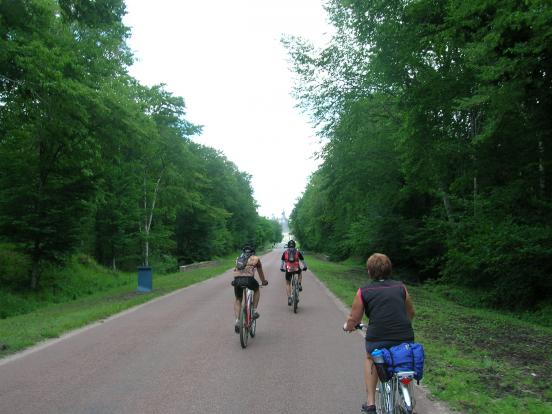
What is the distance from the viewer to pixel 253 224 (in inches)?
3403

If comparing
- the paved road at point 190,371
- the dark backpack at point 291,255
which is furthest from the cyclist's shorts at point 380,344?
the dark backpack at point 291,255

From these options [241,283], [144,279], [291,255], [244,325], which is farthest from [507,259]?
[144,279]

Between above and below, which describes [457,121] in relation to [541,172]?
above

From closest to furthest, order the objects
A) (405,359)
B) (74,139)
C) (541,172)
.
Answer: (405,359), (541,172), (74,139)

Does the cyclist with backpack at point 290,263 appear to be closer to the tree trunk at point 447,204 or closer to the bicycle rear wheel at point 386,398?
the bicycle rear wheel at point 386,398

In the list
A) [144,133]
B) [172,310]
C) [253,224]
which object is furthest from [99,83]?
[253,224]

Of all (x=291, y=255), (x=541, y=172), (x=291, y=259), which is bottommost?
(x=291, y=259)

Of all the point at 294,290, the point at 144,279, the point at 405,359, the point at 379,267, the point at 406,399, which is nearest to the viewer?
the point at 406,399

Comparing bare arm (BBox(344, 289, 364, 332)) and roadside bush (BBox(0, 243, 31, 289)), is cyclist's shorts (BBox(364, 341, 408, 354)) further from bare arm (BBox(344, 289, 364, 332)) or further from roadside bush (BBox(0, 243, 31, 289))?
roadside bush (BBox(0, 243, 31, 289))

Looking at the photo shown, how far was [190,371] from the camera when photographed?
255 inches

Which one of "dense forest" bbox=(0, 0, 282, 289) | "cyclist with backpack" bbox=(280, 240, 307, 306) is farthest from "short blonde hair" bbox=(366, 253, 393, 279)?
"dense forest" bbox=(0, 0, 282, 289)

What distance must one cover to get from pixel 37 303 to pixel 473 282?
16.4 meters

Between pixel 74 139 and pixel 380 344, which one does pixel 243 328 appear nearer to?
pixel 380 344

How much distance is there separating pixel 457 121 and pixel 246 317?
13111 millimetres
